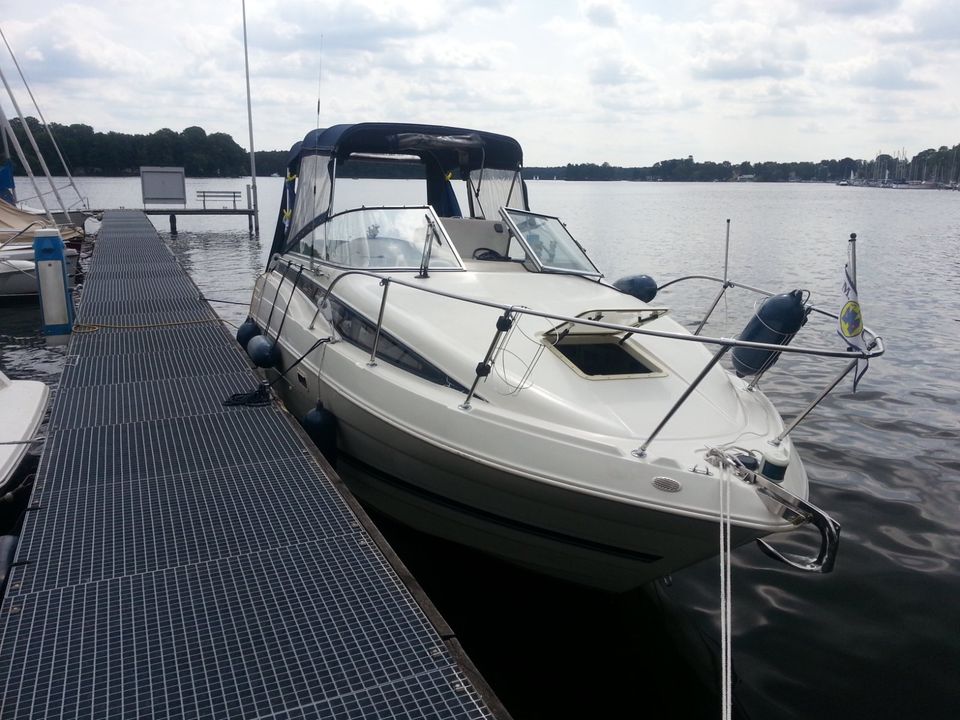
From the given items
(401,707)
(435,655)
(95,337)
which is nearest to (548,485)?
(435,655)

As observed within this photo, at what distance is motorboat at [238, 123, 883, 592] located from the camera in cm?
349

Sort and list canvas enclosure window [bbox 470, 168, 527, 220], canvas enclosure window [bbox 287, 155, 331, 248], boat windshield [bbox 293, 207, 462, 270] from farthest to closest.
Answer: canvas enclosure window [bbox 470, 168, 527, 220] → canvas enclosure window [bbox 287, 155, 331, 248] → boat windshield [bbox 293, 207, 462, 270]

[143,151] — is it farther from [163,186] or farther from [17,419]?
[17,419]

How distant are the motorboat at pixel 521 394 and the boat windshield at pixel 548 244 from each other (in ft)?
0.07

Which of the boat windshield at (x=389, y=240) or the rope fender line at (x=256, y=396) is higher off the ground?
the boat windshield at (x=389, y=240)

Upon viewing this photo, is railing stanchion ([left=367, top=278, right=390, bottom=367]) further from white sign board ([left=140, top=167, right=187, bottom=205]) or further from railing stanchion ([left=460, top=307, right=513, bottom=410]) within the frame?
white sign board ([left=140, top=167, right=187, bottom=205])

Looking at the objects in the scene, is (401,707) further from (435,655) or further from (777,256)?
(777,256)

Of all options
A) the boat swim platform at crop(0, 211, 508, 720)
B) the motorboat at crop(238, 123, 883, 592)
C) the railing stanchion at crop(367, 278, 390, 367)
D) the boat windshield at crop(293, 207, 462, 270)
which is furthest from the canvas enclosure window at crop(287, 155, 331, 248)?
the boat swim platform at crop(0, 211, 508, 720)

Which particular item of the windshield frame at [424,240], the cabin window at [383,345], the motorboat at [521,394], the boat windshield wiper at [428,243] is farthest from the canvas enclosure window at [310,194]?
the cabin window at [383,345]

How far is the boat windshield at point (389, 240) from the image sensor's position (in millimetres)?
5789

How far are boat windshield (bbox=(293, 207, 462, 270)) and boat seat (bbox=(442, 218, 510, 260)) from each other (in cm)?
67

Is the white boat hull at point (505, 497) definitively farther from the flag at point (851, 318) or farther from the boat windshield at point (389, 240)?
the boat windshield at point (389, 240)

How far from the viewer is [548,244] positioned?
6406 millimetres

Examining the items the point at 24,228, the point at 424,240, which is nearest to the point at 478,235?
the point at 424,240
